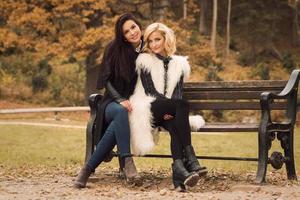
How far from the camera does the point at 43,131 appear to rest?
56.2 ft

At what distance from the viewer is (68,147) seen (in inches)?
540

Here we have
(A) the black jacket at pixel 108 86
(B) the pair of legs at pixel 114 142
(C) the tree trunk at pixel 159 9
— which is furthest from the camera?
(C) the tree trunk at pixel 159 9

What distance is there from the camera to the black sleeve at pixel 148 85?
20.8 ft

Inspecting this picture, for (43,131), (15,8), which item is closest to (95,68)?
(15,8)

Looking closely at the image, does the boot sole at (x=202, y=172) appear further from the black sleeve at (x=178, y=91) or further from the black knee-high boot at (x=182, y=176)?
the black sleeve at (x=178, y=91)

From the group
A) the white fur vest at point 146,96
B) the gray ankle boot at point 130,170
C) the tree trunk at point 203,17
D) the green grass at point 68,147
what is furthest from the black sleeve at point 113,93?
the tree trunk at point 203,17

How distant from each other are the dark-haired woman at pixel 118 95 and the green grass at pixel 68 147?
139 inches

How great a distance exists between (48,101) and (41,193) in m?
21.1

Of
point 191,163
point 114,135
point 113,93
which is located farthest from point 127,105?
point 191,163

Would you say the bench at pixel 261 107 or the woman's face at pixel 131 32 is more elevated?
the woman's face at pixel 131 32

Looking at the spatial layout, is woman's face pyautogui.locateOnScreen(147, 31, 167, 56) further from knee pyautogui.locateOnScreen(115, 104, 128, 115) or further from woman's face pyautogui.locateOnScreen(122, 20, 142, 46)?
knee pyautogui.locateOnScreen(115, 104, 128, 115)

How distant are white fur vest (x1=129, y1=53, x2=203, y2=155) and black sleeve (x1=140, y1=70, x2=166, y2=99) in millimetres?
29

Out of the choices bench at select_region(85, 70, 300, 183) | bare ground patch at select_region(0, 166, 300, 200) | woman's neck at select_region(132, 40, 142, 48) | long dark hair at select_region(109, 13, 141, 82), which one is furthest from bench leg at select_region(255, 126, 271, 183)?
woman's neck at select_region(132, 40, 142, 48)

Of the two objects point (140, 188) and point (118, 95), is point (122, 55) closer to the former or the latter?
point (118, 95)
